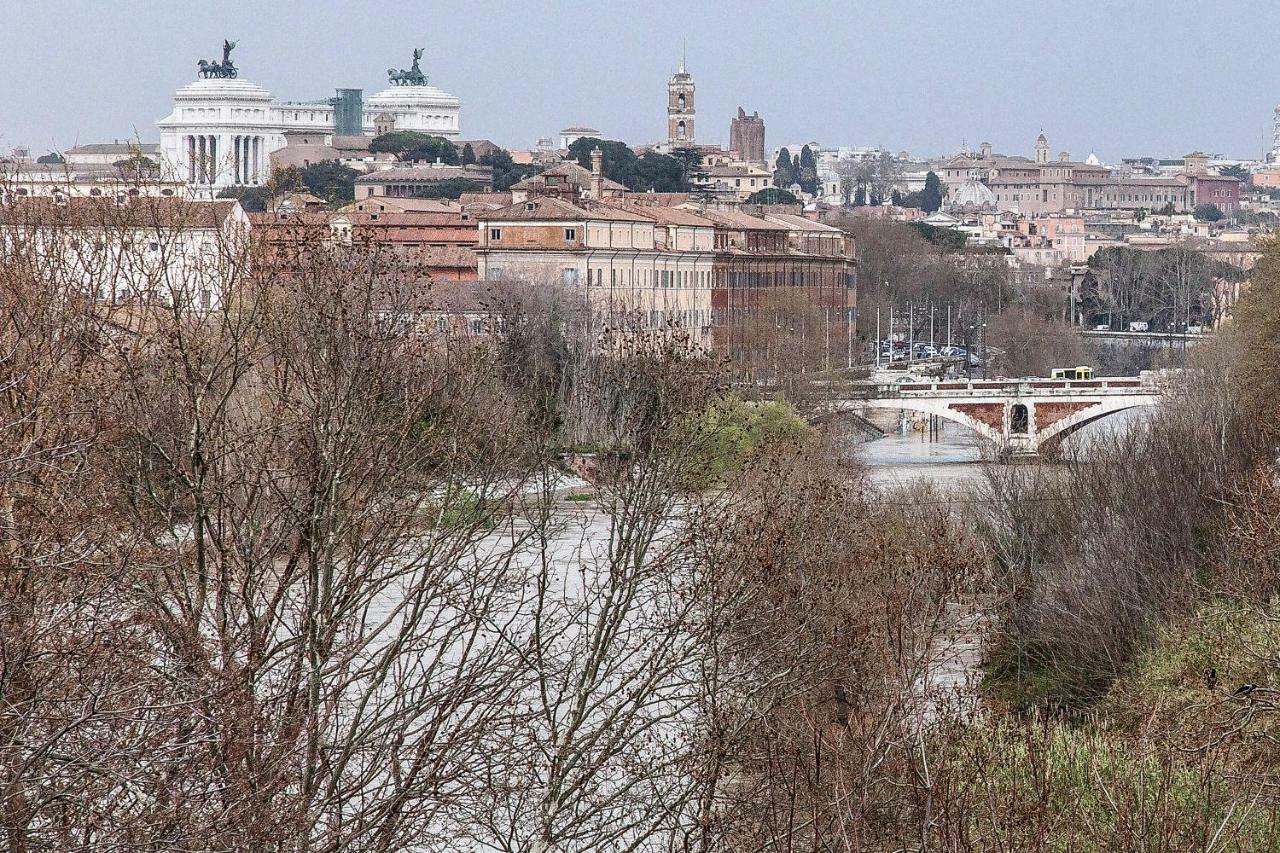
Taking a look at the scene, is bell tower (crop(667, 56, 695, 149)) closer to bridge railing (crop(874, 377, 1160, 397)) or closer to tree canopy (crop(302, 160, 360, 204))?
tree canopy (crop(302, 160, 360, 204))

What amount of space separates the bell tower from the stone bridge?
249 feet

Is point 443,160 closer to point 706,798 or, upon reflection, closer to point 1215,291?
point 1215,291

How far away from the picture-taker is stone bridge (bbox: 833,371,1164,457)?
3756 centimetres

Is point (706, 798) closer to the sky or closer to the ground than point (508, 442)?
closer to the ground

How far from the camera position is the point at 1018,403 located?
124 ft

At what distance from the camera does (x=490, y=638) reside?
48.2 ft

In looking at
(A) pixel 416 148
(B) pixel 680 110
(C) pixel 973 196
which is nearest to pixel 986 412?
(A) pixel 416 148

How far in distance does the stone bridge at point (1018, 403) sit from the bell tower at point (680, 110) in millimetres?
76009

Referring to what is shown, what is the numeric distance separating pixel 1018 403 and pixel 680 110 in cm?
8009

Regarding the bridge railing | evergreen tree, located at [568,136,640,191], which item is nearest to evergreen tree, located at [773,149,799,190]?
evergreen tree, located at [568,136,640,191]

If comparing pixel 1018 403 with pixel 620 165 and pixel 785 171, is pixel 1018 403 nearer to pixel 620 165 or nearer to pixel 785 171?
pixel 620 165

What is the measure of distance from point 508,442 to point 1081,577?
217 inches

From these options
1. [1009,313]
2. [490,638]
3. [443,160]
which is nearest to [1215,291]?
[1009,313]

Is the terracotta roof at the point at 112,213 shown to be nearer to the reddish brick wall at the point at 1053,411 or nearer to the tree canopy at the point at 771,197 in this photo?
the reddish brick wall at the point at 1053,411
